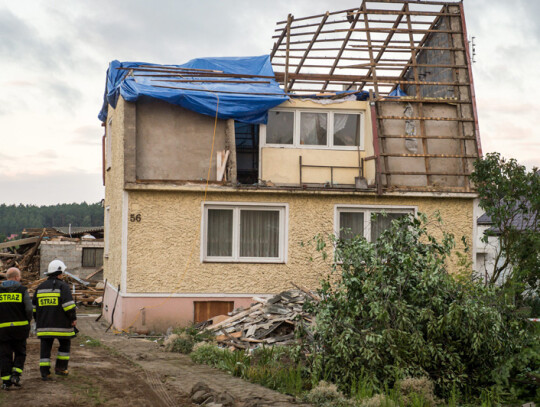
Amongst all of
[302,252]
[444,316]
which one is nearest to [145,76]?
[302,252]

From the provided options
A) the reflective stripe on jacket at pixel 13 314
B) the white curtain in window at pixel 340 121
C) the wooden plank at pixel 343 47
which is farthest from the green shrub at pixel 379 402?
the wooden plank at pixel 343 47

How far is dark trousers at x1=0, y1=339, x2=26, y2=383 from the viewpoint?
30.0ft

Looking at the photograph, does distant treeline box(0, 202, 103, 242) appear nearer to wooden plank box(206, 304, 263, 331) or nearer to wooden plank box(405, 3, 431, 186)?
wooden plank box(405, 3, 431, 186)

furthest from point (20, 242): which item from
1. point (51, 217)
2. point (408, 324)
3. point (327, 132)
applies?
point (51, 217)

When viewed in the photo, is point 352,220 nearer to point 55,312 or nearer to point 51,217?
point 55,312

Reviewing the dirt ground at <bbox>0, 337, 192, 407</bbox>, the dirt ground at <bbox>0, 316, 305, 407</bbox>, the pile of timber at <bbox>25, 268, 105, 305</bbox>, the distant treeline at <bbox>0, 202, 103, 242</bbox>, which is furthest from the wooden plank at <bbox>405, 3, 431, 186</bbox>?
the distant treeline at <bbox>0, 202, 103, 242</bbox>

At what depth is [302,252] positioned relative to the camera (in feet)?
52.9

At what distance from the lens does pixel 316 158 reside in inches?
667

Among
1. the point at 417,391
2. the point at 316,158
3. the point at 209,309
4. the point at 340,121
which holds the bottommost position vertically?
the point at 417,391

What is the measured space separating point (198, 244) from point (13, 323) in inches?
267

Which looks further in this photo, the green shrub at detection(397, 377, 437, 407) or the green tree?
the green tree

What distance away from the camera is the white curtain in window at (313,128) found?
56.1 ft

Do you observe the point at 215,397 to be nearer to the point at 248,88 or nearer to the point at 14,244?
the point at 248,88

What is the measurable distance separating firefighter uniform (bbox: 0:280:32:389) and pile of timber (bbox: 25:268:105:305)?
1355 cm
